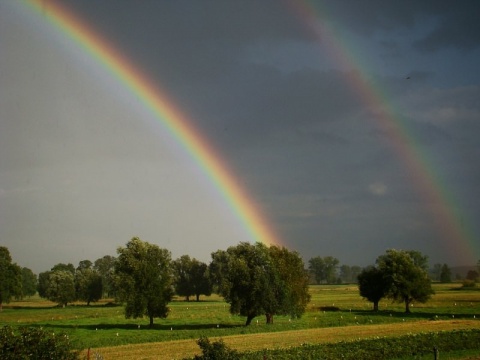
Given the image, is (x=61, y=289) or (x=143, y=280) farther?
(x=61, y=289)

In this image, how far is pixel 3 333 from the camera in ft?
48.4

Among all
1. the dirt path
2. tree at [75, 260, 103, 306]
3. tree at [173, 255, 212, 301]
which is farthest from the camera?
tree at [173, 255, 212, 301]

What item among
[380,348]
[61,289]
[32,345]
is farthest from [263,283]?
[61,289]

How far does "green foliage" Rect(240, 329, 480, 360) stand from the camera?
29.1 metres

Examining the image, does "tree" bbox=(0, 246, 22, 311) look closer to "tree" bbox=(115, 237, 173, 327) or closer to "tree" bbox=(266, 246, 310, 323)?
"tree" bbox=(115, 237, 173, 327)

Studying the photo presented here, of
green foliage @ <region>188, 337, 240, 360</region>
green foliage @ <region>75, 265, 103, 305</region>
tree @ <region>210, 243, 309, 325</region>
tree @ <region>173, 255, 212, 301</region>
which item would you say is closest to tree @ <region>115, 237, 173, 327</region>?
tree @ <region>210, 243, 309, 325</region>

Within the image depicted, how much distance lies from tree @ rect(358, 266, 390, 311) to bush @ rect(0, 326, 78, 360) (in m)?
75.2

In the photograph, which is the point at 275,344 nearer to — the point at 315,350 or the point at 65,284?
the point at 315,350

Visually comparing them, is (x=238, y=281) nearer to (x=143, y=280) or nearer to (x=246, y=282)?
(x=246, y=282)

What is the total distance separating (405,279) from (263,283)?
3116 cm

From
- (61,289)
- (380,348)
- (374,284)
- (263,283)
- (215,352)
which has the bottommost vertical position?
(380,348)

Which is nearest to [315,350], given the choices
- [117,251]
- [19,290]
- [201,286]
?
[117,251]

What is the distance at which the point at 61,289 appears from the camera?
122m

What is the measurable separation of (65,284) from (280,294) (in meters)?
79.3
